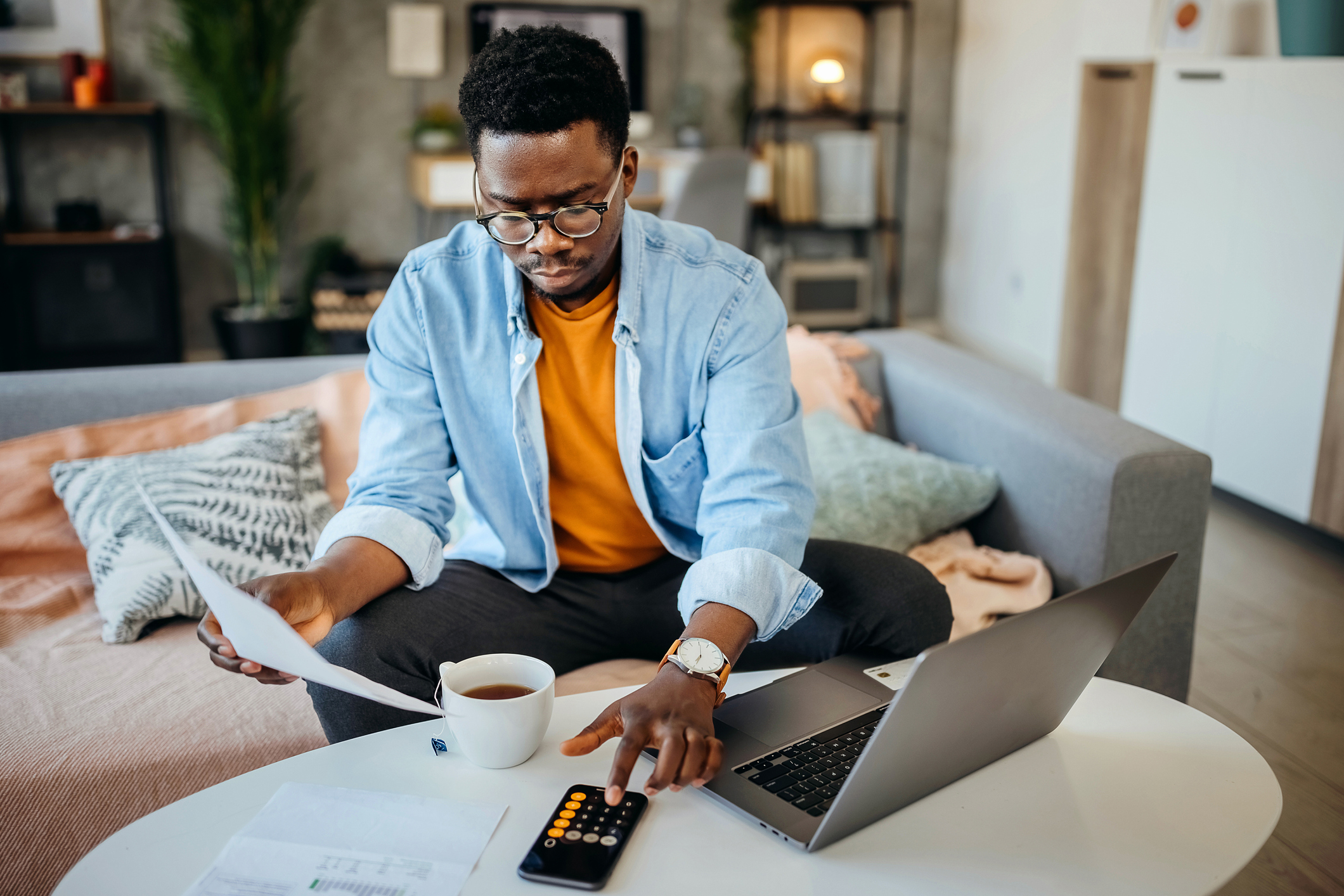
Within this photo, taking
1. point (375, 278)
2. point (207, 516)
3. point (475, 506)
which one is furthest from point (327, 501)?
point (375, 278)

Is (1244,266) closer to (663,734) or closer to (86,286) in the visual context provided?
(663,734)

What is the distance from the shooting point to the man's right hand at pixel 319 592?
0.94 m

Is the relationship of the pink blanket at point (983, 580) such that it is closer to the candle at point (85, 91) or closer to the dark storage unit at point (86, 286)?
the dark storage unit at point (86, 286)

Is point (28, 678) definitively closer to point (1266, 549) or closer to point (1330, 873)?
point (1330, 873)

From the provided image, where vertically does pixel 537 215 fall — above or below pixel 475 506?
above

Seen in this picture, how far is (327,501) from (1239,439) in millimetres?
2299

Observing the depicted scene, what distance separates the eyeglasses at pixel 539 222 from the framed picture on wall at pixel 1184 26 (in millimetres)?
2623

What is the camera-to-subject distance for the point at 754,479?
1.14 m

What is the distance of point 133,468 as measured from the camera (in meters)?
1.56

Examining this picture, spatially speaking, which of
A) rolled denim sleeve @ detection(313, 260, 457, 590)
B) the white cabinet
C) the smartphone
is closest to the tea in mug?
the smartphone

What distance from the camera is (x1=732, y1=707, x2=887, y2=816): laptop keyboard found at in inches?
33.6

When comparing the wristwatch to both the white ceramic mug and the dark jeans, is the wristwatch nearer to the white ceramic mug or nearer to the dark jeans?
the white ceramic mug

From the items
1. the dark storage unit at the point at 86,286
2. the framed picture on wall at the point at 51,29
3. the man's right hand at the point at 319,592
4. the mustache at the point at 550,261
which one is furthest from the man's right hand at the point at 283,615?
the framed picture on wall at the point at 51,29

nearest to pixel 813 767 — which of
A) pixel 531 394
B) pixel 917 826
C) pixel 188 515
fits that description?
pixel 917 826
